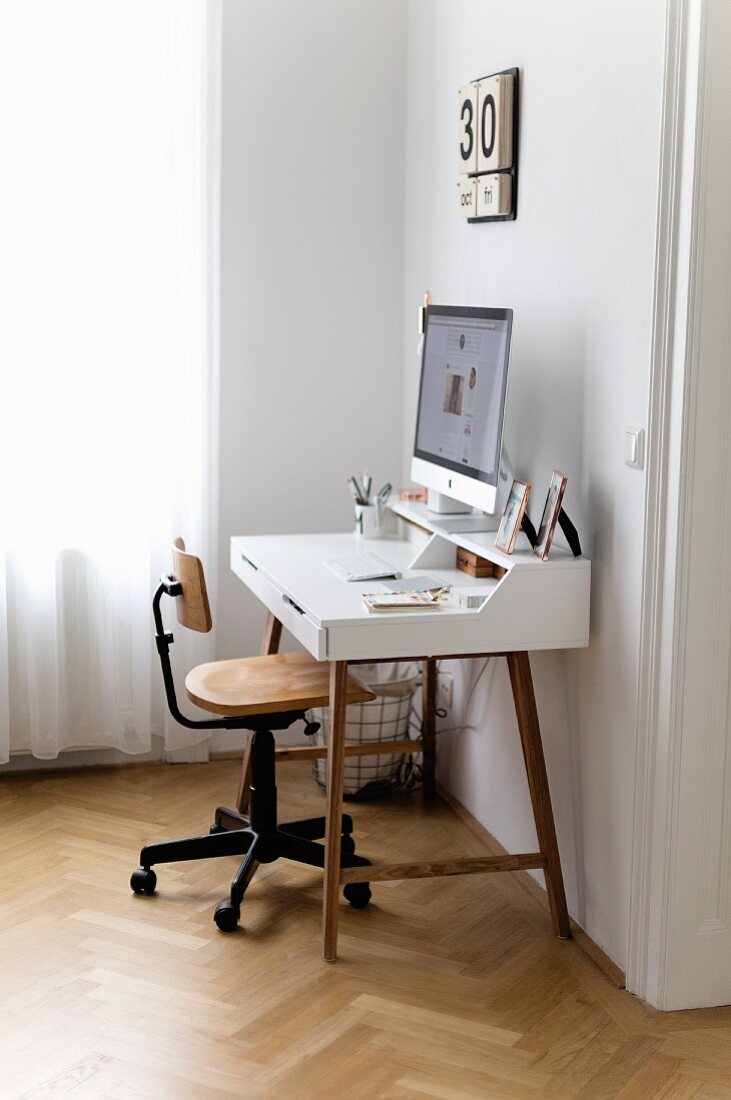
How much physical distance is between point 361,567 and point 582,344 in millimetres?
777

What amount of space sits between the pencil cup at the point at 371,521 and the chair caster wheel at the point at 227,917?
1147 millimetres

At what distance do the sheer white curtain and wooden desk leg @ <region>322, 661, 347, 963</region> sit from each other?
1274mm

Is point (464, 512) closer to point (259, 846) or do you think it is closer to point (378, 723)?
point (378, 723)

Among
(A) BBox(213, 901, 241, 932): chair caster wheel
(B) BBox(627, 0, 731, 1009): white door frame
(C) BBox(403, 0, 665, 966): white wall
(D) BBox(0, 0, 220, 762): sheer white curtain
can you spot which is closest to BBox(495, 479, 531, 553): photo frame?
(C) BBox(403, 0, 665, 966): white wall

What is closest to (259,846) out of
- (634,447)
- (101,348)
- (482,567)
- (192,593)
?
(192,593)

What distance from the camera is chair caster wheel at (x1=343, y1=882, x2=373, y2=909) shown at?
115 inches

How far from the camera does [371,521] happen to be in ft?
11.5

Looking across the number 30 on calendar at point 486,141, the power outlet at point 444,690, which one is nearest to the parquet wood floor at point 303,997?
the power outlet at point 444,690

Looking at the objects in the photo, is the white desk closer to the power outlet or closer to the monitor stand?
the monitor stand

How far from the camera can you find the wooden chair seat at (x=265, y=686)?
2854mm

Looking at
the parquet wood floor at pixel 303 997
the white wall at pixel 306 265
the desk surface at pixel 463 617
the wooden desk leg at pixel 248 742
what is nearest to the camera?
the parquet wood floor at pixel 303 997

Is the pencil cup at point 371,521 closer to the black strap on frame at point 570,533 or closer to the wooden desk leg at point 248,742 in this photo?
the wooden desk leg at point 248,742

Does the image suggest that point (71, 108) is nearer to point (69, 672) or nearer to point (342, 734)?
point (69, 672)

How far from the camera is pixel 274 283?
3.88 metres
